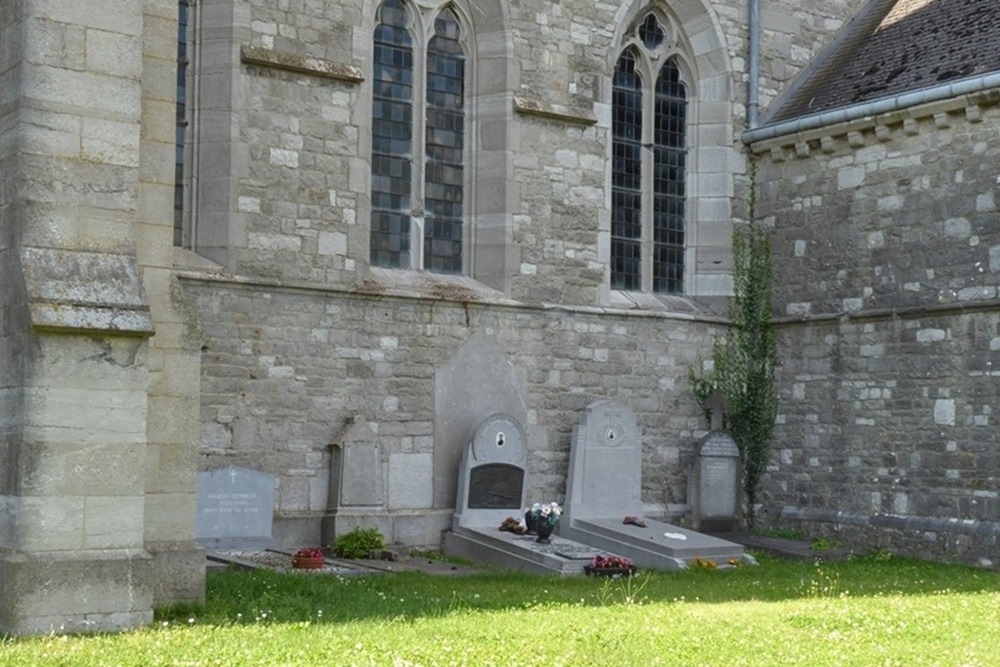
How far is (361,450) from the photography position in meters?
17.3

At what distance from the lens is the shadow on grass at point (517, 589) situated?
1164 centimetres

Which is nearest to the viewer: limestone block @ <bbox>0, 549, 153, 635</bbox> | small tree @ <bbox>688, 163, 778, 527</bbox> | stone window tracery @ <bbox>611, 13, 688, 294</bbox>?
limestone block @ <bbox>0, 549, 153, 635</bbox>

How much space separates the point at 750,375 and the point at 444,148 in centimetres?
503

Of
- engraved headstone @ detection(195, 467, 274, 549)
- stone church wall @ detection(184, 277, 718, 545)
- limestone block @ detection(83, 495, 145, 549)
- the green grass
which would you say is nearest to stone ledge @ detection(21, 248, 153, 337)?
limestone block @ detection(83, 495, 145, 549)

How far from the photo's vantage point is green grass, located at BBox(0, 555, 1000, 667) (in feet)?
31.6

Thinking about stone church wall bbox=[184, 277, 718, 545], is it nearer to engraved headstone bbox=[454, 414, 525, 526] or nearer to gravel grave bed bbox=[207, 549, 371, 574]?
engraved headstone bbox=[454, 414, 525, 526]

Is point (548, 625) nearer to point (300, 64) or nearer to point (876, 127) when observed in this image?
point (300, 64)

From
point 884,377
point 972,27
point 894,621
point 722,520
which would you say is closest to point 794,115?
point 972,27

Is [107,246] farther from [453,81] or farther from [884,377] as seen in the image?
[884,377]

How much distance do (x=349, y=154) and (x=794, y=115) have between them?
6440 mm

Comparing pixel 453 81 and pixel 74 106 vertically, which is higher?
pixel 453 81

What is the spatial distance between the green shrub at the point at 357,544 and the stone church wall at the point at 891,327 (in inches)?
238

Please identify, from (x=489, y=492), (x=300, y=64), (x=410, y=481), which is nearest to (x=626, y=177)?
(x=489, y=492)

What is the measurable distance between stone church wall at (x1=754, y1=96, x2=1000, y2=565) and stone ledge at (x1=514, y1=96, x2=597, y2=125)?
9.00 feet
